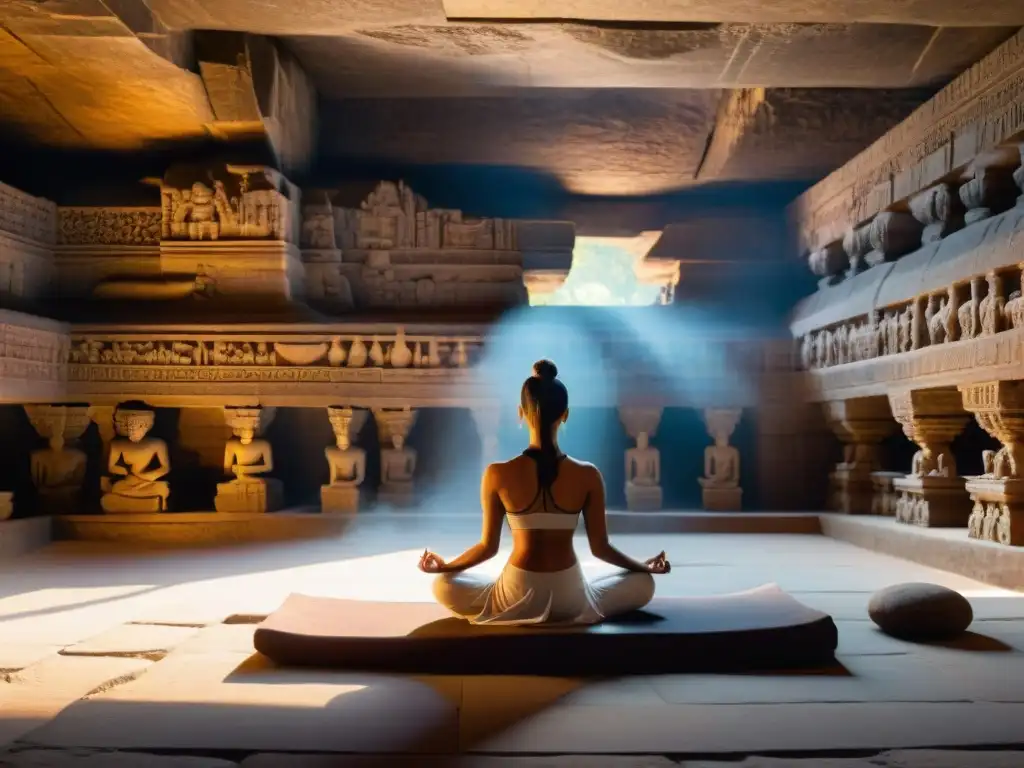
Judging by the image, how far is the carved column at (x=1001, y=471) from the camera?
6.21 metres

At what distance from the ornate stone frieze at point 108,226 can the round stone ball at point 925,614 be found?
30.3 ft

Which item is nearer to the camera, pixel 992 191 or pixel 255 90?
pixel 992 191

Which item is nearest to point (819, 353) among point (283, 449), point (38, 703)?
point (283, 449)

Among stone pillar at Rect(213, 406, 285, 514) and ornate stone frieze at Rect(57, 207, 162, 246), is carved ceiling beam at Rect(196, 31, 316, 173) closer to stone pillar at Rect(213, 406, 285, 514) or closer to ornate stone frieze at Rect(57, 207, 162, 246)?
ornate stone frieze at Rect(57, 207, 162, 246)

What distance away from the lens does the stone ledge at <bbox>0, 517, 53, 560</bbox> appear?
7.65m

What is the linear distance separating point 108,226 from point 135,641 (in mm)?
7538

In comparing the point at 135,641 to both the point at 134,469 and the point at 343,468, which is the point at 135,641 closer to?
the point at 343,468

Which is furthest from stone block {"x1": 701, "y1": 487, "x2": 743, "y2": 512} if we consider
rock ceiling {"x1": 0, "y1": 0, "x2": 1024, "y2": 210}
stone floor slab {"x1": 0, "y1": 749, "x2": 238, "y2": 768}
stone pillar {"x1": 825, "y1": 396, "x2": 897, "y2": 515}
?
stone floor slab {"x1": 0, "y1": 749, "x2": 238, "y2": 768}

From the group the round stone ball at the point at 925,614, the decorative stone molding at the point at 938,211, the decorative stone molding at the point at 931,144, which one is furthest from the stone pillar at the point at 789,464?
the round stone ball at the point at 925,614

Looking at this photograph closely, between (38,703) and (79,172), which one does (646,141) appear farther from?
(38,703)

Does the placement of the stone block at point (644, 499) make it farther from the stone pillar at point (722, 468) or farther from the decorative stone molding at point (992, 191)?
the decorative stone molding at point (992, 191)

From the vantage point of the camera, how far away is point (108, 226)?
10609mm

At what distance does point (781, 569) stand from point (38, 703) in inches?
201

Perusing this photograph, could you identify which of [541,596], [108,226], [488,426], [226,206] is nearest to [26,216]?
[108,226]
